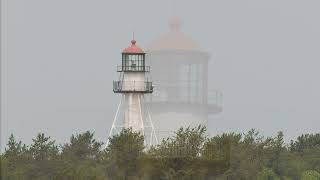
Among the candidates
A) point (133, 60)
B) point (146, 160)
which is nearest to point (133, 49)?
point (133, 60)

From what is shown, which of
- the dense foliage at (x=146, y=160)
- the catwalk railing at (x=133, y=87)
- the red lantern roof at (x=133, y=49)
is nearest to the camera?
the dense foliage at (x=146, y=160)

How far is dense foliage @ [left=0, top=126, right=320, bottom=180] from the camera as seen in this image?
114 m

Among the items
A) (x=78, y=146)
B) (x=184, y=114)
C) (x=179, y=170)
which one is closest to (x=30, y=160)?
(x=78, y=146)

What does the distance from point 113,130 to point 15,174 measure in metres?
22.7

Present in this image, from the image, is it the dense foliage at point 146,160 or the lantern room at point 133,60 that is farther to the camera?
the lantern room at point 133,60

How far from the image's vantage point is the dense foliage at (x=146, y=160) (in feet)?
373

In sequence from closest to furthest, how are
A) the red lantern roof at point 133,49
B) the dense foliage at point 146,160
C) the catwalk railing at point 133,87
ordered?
the dense foliage at point 146,160
the catwalk railing at point 133,87
the red lantern roof at point 133,49

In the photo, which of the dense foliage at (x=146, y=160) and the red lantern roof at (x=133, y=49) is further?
the red lantern roof at (x=133, y=49)

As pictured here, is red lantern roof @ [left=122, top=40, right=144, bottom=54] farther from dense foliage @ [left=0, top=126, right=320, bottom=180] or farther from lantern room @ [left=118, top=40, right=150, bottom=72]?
dense foliage @ [left=0, top=126, right=320, bottom=180]

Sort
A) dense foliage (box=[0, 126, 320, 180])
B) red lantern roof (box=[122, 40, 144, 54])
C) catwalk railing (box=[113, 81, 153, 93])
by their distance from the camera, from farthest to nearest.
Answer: red lantern roof (box=[122, 40, 144, 54])
catwalk railing (box=[113, 81, 153, 93])
dense foliage (box=[0, 126, 320, 180])

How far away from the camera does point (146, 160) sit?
11594 centimetres

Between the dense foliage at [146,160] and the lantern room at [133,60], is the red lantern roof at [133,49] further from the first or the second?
the dense foliage at [146,160]

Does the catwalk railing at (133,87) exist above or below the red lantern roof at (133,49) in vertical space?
below

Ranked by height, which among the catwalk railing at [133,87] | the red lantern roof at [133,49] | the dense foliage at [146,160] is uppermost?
the red lantern roof at [133,49]
